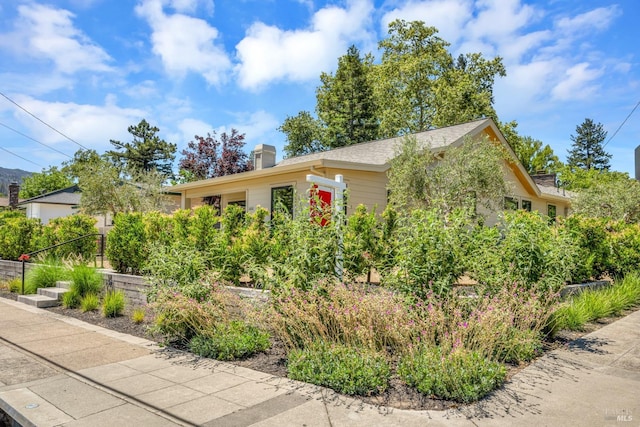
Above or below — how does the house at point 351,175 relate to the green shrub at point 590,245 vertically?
above

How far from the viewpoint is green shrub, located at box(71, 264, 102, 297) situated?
319 inches

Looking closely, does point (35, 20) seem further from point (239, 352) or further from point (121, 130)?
Answer: point (121, 130)

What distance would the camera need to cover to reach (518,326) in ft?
16.3

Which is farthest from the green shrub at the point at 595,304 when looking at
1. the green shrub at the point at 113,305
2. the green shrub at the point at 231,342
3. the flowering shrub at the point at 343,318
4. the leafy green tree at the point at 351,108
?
the leafy green tree at the point at 351,108

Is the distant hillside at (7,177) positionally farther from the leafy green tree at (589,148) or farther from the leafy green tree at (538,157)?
the leafy green tree at (589,148)

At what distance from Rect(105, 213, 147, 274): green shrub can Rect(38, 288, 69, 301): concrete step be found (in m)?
1.11

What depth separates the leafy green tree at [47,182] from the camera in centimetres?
5406

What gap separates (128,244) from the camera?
29.3 ft

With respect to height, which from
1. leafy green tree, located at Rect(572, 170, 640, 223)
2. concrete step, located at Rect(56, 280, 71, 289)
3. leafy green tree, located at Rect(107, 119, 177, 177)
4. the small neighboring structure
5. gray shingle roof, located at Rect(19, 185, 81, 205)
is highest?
leafy green tree, located at Rect(107, 119, 177, 177)

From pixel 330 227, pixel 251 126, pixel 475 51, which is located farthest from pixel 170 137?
pixel 330 227

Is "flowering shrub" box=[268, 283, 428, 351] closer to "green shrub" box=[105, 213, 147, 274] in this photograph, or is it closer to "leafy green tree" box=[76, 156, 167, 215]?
"green shrub" box=[105, 213, 147, 274]

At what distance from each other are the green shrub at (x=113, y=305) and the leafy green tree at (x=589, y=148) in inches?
2478

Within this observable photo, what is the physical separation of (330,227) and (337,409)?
233 centimetres

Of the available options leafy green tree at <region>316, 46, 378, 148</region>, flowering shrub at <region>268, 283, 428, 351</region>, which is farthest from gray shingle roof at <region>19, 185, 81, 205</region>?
flowering shrub at <region>268, 283, 428, 351</region>
